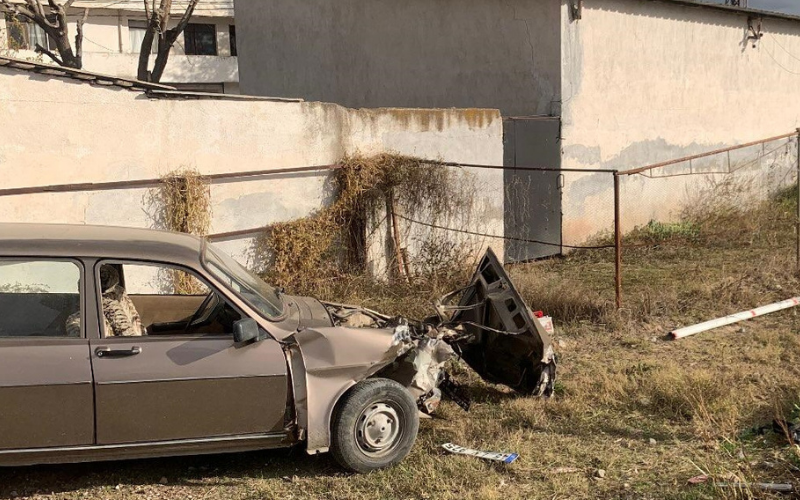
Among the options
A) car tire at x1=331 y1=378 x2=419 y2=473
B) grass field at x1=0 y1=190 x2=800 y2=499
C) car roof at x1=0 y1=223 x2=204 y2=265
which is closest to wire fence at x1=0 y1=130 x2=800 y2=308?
grass field at x1=0 y1=190 x2=800 y2=499

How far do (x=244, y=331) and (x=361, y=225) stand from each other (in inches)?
211

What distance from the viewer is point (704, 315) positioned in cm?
841

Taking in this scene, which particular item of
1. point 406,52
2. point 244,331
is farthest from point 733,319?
point 406,52

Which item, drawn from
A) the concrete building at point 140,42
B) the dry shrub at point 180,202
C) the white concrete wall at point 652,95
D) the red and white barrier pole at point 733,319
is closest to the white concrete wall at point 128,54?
the concrete building at point 140,42

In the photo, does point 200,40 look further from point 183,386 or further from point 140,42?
point 183,386

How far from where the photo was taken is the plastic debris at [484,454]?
4.94 metres

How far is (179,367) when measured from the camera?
4379 millimetres

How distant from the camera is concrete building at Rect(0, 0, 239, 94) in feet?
105

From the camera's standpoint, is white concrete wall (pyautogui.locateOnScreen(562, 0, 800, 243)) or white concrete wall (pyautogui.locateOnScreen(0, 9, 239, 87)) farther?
white concrete wall (pyautogui.locateOnScreen(0, 9, 239, 87))

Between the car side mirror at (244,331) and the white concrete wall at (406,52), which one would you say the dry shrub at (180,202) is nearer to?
the car side mirror at (244,331)

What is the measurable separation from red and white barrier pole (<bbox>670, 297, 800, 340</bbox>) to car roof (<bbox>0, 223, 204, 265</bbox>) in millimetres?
5117

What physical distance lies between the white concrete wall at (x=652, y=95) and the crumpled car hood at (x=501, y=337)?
643 centimetres

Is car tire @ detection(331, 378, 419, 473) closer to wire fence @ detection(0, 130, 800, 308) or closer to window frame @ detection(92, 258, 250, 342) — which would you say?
window frame @ detection(92, 258, 250, 342)

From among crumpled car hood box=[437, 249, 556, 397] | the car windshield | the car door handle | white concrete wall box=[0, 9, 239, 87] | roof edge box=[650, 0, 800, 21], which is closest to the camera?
the car door handle
